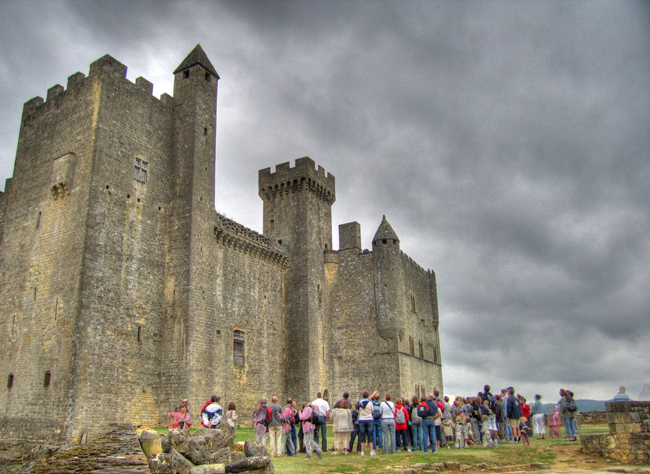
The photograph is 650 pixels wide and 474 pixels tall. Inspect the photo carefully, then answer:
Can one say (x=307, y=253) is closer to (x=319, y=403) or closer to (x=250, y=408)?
(x=250, y=408)

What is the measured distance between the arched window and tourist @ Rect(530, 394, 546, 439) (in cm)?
1483

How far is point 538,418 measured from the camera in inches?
853

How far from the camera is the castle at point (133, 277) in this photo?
901 inches

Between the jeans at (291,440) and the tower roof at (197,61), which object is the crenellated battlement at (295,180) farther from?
the jeans at (291,440)

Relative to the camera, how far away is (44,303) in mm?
A: 24031

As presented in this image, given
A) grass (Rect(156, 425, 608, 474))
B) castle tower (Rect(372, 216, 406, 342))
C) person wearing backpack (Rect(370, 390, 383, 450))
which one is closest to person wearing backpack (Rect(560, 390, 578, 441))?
grass (Rect(156, 425, 608, 474))

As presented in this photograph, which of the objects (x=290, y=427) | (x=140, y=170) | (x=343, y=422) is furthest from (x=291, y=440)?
(x=140, y=170)

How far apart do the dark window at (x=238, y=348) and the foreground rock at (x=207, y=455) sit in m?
16.1

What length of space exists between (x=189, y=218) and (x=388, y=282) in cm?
1558

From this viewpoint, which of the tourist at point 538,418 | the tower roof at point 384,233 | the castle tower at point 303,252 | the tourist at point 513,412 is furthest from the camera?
the tower roof at point 384,233

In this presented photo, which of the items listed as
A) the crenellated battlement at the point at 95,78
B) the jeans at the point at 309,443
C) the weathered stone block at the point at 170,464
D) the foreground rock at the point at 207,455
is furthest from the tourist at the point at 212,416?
the crenellated battlement at the point at 95,78

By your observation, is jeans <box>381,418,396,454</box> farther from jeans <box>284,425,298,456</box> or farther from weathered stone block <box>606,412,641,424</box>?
weathered stone block <box>606,412,641,424</box>

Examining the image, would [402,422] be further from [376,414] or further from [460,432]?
[460,432]

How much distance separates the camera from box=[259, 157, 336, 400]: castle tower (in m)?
33.5
